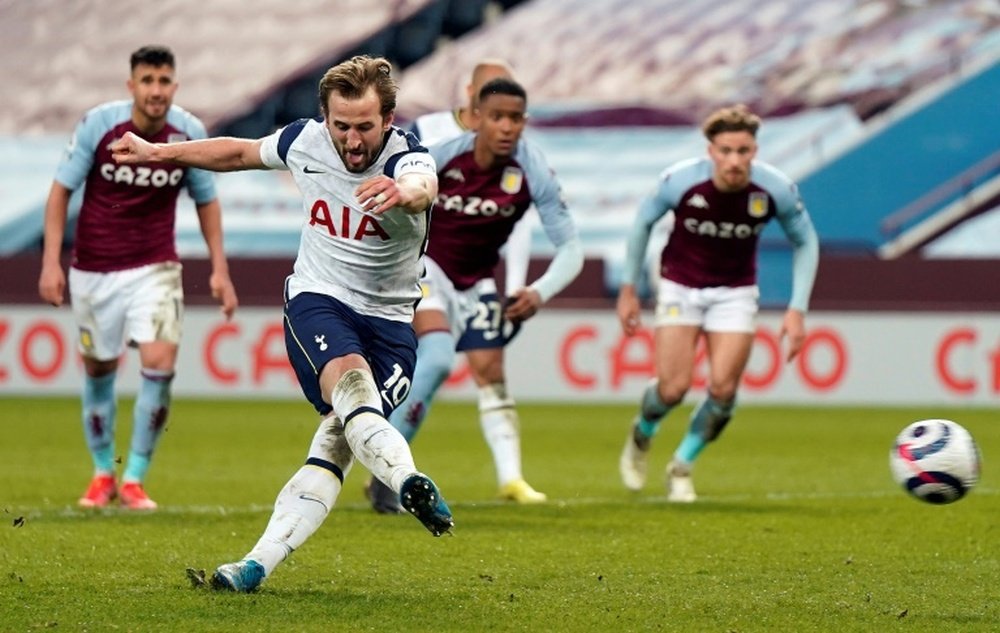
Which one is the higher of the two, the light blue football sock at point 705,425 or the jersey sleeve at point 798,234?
the jersey sleeve at point 798,234

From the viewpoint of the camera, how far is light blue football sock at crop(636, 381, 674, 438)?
1016 centimetres

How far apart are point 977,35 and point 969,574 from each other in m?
19.0

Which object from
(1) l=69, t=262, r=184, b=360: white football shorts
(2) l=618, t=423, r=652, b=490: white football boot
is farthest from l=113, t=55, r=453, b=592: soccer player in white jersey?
(2) l=618, t=423, r=652, b=490: white football boot

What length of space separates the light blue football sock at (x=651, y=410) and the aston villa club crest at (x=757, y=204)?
113 cm

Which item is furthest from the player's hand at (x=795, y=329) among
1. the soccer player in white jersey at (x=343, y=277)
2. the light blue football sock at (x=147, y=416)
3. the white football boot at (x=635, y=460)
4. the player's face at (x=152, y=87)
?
the soccer player in white jersey at (x=343, y=277)

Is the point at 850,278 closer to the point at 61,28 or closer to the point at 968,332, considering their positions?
the point at 968,332

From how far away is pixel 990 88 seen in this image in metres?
23.7

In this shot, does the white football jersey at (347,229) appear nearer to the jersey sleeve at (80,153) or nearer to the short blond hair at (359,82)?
the short blond hair at (359,82)

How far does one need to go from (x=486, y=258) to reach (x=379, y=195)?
4.20 m

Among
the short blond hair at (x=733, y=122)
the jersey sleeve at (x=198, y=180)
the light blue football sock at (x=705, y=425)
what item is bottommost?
the light blue football sock at (x=705, y=425)

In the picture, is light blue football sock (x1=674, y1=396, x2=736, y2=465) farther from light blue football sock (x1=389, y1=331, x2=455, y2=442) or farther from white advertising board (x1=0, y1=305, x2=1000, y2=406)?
white advertising board (x1=0, y1=305, x2=1000, y2=406)

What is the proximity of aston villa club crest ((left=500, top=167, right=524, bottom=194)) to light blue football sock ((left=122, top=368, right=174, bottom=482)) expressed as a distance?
197cm

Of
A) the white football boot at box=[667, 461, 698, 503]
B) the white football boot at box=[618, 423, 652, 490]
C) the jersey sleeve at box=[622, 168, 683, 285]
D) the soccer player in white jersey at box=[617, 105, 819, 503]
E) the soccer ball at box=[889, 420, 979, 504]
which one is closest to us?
the soccer ball at box=[889, 420, 979, 504]

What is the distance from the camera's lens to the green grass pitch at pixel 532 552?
5.64 metres
